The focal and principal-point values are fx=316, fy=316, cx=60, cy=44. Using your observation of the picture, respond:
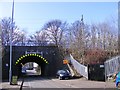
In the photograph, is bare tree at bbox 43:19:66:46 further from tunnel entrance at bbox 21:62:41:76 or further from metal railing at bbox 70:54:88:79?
metal railing at bbox 70:54:88:79

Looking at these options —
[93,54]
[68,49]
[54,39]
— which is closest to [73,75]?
[93,54]

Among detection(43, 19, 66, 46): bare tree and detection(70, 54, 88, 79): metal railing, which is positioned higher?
detection(43, 19, 66, 46): bare tree

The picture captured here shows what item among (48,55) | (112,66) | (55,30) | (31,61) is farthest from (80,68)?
(55,30)

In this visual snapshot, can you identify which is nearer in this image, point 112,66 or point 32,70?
point 112,66

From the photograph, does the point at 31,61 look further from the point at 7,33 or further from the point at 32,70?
the point at 32,70

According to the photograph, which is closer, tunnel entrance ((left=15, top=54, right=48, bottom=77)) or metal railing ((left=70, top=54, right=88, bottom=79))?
metal railing ((left=70, top=54, right=88, bottom=79))

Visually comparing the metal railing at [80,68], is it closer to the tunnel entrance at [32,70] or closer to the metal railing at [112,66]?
the metal railing at [112,66]

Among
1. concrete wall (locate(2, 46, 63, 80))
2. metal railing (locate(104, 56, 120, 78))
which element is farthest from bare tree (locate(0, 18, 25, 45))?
metal railing (locate(104, 56, 120, 78))

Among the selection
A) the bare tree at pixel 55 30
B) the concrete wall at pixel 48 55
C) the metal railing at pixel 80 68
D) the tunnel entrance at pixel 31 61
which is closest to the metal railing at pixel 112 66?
the metal railing at pixel 80 68

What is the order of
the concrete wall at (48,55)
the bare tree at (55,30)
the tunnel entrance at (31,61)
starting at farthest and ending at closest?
1. the bare tree at (55,30)
2. the tunnel entrance at (31,61)
3. the concrete wall at (48,55)

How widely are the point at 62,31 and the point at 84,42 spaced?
2947 centimetres

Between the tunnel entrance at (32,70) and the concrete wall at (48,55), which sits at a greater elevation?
the concrete wall at (48,55)

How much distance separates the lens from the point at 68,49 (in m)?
68.4

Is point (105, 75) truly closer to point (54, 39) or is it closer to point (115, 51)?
point (115, 51)
